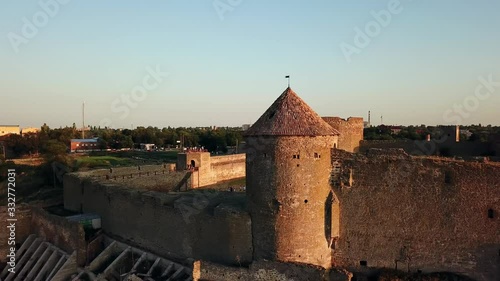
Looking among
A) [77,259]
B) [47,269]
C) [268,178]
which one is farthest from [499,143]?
[47,269]

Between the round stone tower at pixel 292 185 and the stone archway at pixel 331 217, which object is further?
the stone archway at pixel 331 217

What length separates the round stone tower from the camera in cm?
1441

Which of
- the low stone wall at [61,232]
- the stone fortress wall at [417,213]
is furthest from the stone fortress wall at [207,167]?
the stone fortress wall at [417,213]

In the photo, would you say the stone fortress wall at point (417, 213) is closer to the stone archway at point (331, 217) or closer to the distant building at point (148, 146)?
the stone archway at point (331, 217)

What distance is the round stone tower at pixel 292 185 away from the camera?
1441 cm

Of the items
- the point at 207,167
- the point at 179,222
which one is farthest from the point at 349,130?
the point at 207,167

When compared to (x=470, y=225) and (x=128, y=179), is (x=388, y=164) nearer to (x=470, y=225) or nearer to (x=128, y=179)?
(x=470, y=225)

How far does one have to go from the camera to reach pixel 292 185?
47.3ft

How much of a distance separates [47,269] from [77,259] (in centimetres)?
192

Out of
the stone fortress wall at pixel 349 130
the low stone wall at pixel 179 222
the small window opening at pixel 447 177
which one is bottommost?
the low stone wall at pixel 179 222

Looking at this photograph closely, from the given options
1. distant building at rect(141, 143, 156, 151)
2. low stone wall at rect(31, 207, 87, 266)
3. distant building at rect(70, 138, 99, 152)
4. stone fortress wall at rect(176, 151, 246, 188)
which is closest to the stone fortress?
low stone wall at rect(31, 207, 87, 266)

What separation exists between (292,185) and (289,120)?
7.07 feet

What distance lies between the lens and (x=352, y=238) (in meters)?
Result: 15.1

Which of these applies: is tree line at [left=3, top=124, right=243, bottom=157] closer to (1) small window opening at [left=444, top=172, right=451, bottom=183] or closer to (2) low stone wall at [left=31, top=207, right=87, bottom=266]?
(2) low stone wall at [left=31, top=207, right=87, bottom=266]
